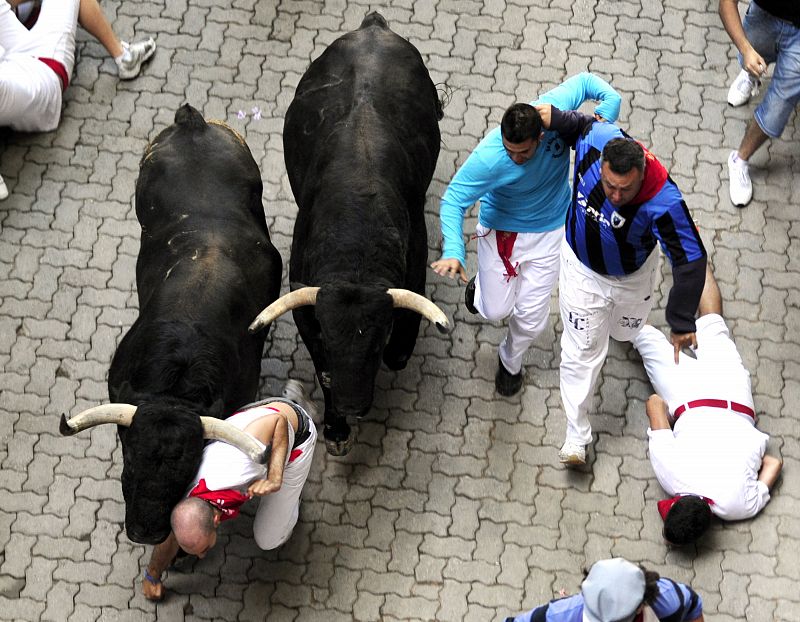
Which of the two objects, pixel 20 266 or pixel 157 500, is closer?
pixel 157 500

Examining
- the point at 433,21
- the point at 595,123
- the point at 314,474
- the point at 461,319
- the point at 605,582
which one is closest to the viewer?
the point at 605,582

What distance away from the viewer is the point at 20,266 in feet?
26.3

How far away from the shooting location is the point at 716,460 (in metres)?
6.55

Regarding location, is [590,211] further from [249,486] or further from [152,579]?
[152,579]

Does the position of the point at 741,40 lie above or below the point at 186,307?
above

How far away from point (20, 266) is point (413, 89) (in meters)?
3.37

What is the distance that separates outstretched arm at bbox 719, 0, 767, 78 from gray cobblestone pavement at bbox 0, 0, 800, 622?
100cm

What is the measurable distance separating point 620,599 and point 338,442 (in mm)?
2685

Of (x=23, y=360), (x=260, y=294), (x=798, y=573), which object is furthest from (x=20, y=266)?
(x=798, y=573)

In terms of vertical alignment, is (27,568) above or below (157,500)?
below

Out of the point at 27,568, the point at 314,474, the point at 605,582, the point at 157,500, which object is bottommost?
the point at 27,568

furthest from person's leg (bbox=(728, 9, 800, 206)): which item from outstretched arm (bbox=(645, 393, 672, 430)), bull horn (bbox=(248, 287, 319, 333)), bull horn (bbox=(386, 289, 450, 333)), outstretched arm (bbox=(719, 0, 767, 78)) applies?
bull horn (bbox=(248, 287, 319, 333))

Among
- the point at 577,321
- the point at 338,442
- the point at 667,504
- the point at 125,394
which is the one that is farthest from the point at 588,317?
the point at 125,394

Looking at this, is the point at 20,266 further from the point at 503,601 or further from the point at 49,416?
the point at 503,601
